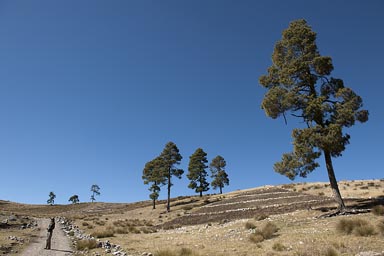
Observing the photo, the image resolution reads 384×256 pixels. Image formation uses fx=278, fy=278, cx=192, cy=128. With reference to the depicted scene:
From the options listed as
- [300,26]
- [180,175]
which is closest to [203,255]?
[300,26]

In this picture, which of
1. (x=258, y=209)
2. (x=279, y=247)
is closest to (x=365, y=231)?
(x=279, y=247)

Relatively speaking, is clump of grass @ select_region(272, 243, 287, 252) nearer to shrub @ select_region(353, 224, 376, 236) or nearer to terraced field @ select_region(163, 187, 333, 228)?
shrub @ select_region(353, 224, 376, 236)

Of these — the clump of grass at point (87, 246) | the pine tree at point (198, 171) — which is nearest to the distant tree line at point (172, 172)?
the pine tree at point (198, 171)

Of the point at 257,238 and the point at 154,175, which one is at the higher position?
the point at 154,175

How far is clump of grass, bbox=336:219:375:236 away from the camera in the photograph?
1238cm

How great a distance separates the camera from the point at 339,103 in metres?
21.0

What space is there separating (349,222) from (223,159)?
2684 inches

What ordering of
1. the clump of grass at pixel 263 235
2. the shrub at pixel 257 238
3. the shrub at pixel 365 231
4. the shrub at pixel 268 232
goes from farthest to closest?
the shrub at pixel 268 232 → the clump of grass at pixel 263 235 → the shrub at pixel 257 238 → the shrub at pixel 365 231

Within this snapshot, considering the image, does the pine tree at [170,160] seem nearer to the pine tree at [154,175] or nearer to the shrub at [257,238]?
the pine tree at [154,175]

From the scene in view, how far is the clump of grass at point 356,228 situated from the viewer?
1238cm

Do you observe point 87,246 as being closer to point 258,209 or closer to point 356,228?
point 356,228

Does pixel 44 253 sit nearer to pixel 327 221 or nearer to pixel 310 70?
pixel 327 221

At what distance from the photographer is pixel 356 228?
42.2 feet

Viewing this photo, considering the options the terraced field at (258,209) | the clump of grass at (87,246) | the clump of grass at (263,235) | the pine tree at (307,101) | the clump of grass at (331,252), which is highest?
the pine tree at (307,101)
